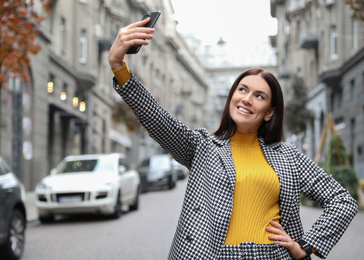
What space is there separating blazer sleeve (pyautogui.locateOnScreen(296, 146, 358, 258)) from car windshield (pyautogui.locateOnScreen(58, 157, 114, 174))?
11.7m

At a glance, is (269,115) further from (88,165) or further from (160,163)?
(160,163)

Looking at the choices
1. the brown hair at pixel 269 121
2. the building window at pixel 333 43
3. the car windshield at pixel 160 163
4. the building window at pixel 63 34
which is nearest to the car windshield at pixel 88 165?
the brown hair at pixel 269 121

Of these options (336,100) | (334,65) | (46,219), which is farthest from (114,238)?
(336,100)

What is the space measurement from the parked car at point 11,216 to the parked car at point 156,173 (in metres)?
18.1

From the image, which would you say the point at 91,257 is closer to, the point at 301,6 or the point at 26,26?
the point at 26,26

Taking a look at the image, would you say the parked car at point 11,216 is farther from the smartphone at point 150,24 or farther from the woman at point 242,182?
the smartphone at point 150,24

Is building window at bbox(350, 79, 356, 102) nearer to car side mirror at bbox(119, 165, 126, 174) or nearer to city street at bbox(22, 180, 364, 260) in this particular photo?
city street at bbox(22, 180, 364, 260)

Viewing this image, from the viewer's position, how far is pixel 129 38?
224cm

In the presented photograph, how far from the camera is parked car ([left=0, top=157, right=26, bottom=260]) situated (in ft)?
24.7

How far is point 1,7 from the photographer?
10.5 metres

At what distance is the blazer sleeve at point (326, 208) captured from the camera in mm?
2541

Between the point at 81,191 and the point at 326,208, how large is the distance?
34.5ft

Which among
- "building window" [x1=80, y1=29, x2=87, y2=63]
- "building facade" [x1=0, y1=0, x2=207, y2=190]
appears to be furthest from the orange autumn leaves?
"building window" [x1=80, y1=29, x2=87, y2=63]

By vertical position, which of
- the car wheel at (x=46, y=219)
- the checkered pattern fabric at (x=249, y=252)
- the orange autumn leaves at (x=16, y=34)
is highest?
the orange autumn leaves at (x=16, y=34)
